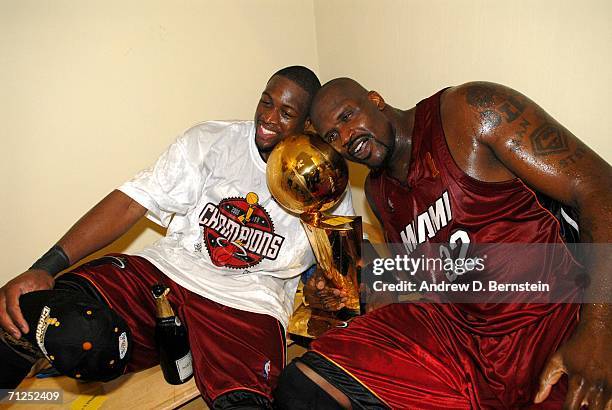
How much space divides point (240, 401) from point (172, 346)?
0.27 meters

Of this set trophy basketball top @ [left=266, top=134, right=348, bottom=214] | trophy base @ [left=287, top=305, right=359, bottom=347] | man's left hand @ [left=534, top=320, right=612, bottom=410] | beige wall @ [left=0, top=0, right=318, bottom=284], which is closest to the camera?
man's left hand @ [left=534, top=320, right=612, bottom=410]

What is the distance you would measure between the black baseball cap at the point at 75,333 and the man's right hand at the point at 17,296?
2 centimetres

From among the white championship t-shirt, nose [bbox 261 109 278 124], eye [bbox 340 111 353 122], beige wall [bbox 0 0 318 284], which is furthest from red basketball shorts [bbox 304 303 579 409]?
beige wall [bbox 0 0 318 284]

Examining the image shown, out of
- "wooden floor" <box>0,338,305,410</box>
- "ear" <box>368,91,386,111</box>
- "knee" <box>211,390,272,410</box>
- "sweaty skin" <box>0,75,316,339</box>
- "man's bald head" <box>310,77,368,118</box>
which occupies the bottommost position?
"wooden floor" <box>0,338,305,410</box>

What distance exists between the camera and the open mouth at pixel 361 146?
1.27m

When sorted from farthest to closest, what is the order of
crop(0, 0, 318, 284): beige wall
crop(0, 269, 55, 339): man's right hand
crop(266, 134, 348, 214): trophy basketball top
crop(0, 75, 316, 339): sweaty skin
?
crop(0, 0, 318, 284): beige wall → crop(0, 75, 316, 339): sweaty skin → crop(266, 134, 348, 214): trophy basketball top → crop(0, 269, 55, 339): man's right hand

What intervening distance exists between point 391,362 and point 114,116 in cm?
130

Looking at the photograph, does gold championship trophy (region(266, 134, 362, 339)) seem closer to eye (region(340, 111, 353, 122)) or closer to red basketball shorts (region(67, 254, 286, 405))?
eye (region(340, 111, 353, 122))

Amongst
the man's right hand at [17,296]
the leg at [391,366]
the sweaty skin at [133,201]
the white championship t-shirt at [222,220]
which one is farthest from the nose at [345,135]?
the man's right hand at [17,296]

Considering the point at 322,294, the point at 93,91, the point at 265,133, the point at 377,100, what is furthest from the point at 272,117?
the point at 93,91

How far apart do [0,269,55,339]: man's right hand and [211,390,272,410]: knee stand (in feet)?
1.57

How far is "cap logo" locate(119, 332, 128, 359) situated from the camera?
1.17 meters

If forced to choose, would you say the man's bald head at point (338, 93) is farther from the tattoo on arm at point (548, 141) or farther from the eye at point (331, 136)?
the tattoo on arm at point (548, 141)

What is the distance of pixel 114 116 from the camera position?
1.78 metres
